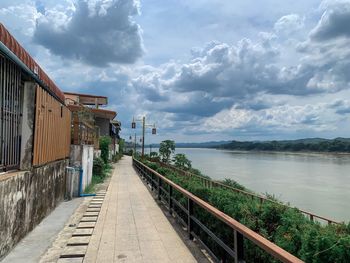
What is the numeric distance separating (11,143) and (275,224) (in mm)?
4677

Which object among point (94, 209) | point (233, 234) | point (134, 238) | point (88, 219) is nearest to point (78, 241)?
point (134, 238)

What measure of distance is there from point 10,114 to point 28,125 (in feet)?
2.10

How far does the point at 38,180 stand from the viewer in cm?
753

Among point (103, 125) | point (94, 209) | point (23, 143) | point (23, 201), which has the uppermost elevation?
point (103, 125)

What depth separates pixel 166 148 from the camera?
55.7 m

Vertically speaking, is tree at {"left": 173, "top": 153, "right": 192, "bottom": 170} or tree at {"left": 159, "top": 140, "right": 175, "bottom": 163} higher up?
tree at {"left": 159, "top": 140, "right": 175, "bottom": 163}

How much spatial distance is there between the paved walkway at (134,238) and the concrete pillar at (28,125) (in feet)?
6.32

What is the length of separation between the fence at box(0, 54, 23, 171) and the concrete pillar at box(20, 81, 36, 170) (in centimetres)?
9

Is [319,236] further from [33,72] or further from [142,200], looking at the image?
[142,200]

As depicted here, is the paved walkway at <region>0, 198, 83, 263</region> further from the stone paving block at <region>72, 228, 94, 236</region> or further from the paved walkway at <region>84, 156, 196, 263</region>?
the paved walkway at <region>84, 156, 196, 263</region>

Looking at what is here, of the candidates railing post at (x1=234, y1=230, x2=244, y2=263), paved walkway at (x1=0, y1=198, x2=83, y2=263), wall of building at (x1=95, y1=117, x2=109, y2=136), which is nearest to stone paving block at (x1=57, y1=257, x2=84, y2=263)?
paved walkway at (x1=0, y1=198, x2=83, y2=263)

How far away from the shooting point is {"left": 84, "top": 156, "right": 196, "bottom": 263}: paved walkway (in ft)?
17.3

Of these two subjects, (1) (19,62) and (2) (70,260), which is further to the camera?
(1) (19,62)

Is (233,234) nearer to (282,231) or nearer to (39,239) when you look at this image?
(282,231)
